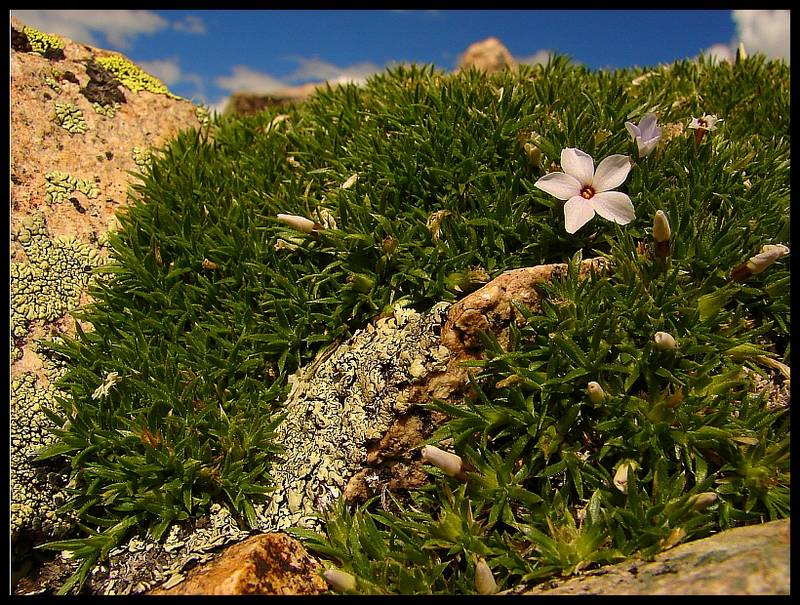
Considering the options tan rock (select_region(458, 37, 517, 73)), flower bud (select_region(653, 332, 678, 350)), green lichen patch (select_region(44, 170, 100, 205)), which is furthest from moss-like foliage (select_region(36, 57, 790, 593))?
tan rock (select_region(458, 37, 517, 73))

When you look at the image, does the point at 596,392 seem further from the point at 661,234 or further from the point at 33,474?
the point at 33,474

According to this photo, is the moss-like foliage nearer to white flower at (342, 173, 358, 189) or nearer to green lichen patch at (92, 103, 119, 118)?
white flower at (342, 173, 358, 189)

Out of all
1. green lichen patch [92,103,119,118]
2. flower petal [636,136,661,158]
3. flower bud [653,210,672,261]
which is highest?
green lichen patch [92,103,119,118]

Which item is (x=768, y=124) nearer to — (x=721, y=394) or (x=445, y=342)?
(x=721, y=394)

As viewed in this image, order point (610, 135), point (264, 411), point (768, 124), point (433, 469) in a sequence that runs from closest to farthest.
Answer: point (433, 469) < point (264, 411) < point (610, 135) < point (768, 124)

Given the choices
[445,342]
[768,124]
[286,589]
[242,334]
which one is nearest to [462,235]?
[445,342]

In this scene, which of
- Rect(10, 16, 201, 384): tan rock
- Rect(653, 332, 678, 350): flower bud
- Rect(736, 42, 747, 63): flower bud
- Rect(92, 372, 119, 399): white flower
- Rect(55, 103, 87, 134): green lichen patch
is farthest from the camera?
Rect(736, 42, 747, 63): flower bud

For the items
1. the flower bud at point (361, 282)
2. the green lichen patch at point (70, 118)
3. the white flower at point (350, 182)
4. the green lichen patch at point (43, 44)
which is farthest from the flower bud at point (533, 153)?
the green lichen patch at point (43, 44)

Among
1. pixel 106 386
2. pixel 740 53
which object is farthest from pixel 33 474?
pixel 740 53
